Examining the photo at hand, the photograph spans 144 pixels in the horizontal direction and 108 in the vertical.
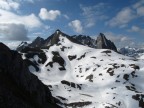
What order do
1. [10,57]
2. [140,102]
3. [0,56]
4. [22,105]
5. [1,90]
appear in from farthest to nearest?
[140,102] → [10,57] → [0,56] → [22,105] → [1,90]

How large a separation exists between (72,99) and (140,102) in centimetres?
4981

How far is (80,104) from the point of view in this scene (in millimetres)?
173500

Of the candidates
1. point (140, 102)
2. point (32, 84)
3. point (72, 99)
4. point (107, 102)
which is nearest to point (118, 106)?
point (107, 102)

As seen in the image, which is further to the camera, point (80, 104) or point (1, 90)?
point (80, 104)

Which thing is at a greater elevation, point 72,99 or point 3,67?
point 3,67

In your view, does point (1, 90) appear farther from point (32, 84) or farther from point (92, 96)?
point (92, 96)

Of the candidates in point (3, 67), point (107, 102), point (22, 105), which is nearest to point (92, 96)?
point (107, 102)

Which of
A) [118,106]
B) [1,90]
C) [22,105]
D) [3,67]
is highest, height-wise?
[3,67]

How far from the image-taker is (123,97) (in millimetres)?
197750

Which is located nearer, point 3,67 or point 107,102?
point 3,67

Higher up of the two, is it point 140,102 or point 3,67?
point 3,67

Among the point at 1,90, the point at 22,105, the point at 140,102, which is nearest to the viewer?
the point at 1,90

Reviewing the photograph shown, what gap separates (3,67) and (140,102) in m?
133

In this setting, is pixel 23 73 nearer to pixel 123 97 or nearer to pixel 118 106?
pixel 118 106
